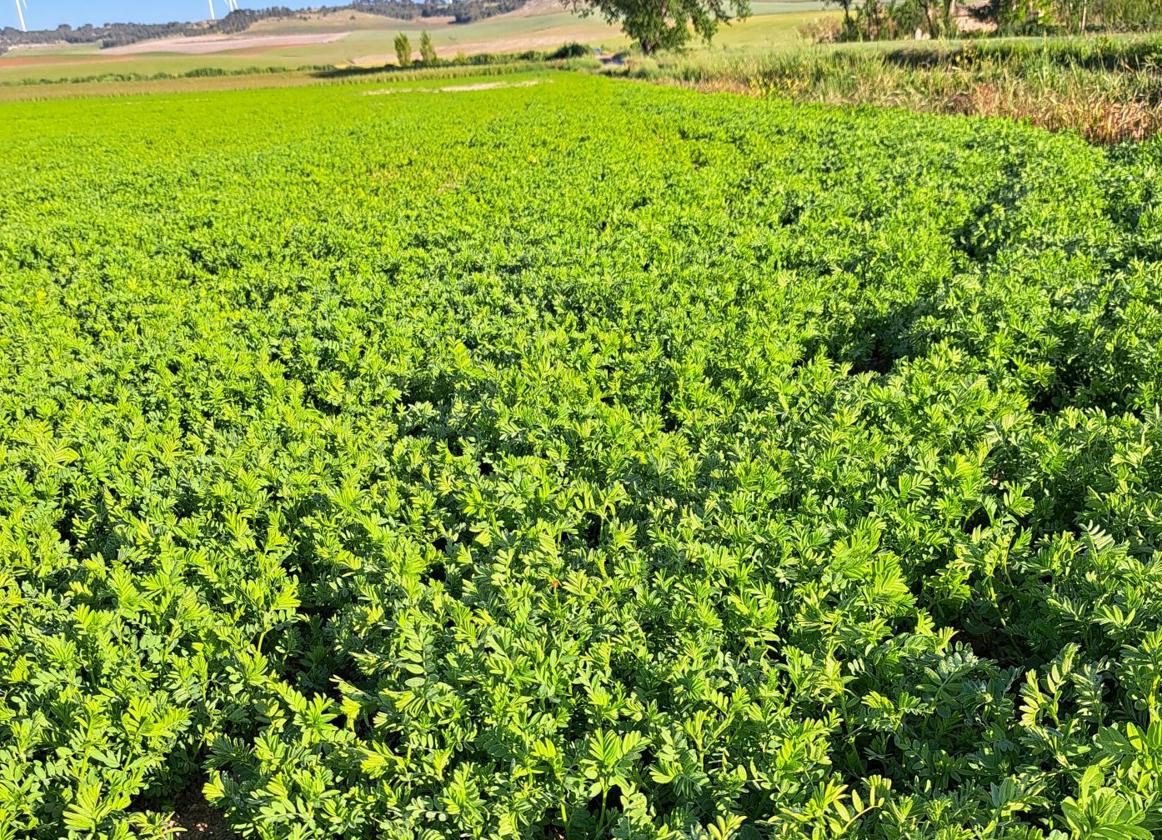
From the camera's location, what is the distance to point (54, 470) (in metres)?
4.50

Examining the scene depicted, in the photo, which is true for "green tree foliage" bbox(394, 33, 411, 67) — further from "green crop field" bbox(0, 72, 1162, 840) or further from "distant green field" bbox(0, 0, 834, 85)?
"green crop field" bbox(0, 72, 1162, 840)

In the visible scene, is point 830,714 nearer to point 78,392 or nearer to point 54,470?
point 54,470

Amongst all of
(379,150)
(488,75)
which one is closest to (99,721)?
(379,150)

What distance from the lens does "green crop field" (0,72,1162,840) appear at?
7.30ft

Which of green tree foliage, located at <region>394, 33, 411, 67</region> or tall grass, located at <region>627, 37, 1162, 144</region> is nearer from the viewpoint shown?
tall grass, located at <region>627, 37, 1162, 144</region>

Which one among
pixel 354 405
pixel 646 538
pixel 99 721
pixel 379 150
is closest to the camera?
pixel 99 721

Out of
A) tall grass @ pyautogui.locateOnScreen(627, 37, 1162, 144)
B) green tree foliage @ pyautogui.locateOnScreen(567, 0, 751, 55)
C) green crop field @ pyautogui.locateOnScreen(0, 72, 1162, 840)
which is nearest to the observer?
green crop field @ pyautogui.locateOnScreen(0, 72, 1162, 840)

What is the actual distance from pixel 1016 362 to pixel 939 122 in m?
11.4

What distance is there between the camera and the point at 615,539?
3047 millimetres

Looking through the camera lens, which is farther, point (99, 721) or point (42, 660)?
point (42, 660)

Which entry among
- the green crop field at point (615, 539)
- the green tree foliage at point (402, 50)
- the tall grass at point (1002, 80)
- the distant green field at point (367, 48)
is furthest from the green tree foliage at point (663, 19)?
the green crop field at point (615, 539)

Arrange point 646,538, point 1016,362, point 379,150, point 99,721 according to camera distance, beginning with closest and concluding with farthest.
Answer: point 99,721 < point 646,538 < point 1016,362 < point 379,150

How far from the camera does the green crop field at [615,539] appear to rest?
2225mm

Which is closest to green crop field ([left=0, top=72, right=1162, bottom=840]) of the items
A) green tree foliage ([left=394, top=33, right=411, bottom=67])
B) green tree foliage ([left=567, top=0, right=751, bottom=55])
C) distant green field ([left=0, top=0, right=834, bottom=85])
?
distant green field ([left=0, top=0, right=834, bottom=85])
